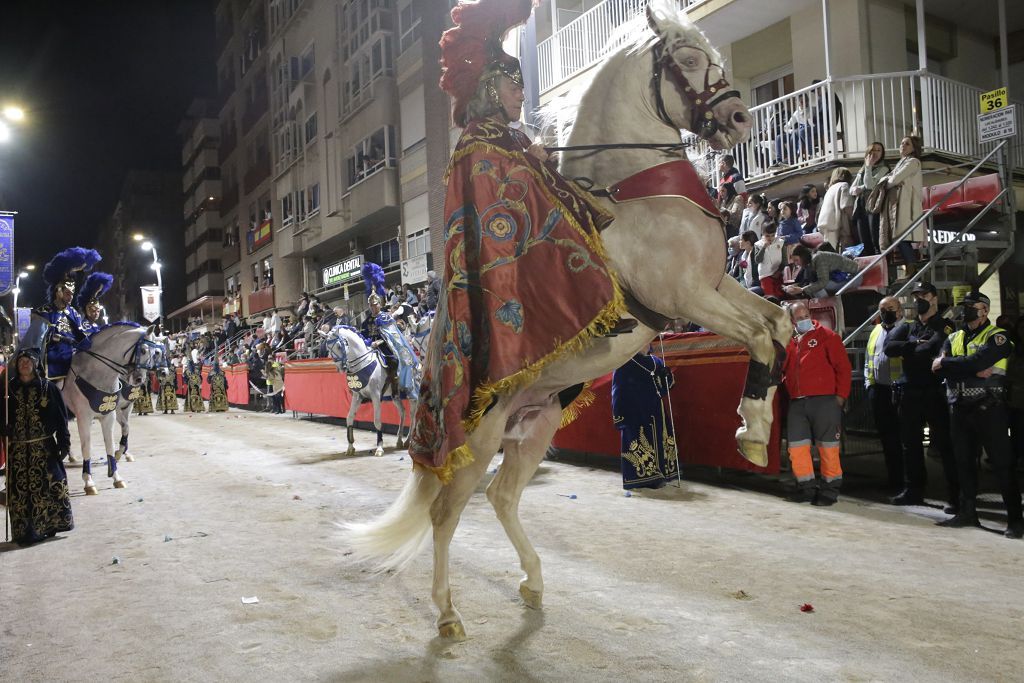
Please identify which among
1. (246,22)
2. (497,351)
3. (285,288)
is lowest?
(497,351)

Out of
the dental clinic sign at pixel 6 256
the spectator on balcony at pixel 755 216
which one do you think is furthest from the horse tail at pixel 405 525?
the spectator on balcony at pixel 755 216

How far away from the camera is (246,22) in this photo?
4453 cm

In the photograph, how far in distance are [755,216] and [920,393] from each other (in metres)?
4.21

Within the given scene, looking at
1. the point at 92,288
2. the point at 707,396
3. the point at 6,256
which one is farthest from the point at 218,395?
the point at 707,396

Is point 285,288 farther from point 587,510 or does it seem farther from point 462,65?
point 462,65

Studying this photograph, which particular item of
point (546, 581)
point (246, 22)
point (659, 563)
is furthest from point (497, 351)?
point (246, 22)

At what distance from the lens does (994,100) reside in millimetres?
10688

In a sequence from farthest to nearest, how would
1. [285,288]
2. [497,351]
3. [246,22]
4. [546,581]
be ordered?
[246,22] < [285,288] < [546,581] < [497,351]

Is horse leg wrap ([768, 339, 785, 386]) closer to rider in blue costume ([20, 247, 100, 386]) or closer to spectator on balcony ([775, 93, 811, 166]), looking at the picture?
rider in blue costume ([20, 247, 100, 386])

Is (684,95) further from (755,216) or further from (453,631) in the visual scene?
(755,216)

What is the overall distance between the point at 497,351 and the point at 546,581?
203 centimetres

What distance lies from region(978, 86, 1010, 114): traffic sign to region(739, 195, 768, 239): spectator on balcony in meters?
3.56

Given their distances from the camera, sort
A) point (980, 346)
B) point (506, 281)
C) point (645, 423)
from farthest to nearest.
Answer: point (645, 423) → point (980, 346) → point (506, 281)

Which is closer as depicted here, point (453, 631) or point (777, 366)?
point (777, 366)
